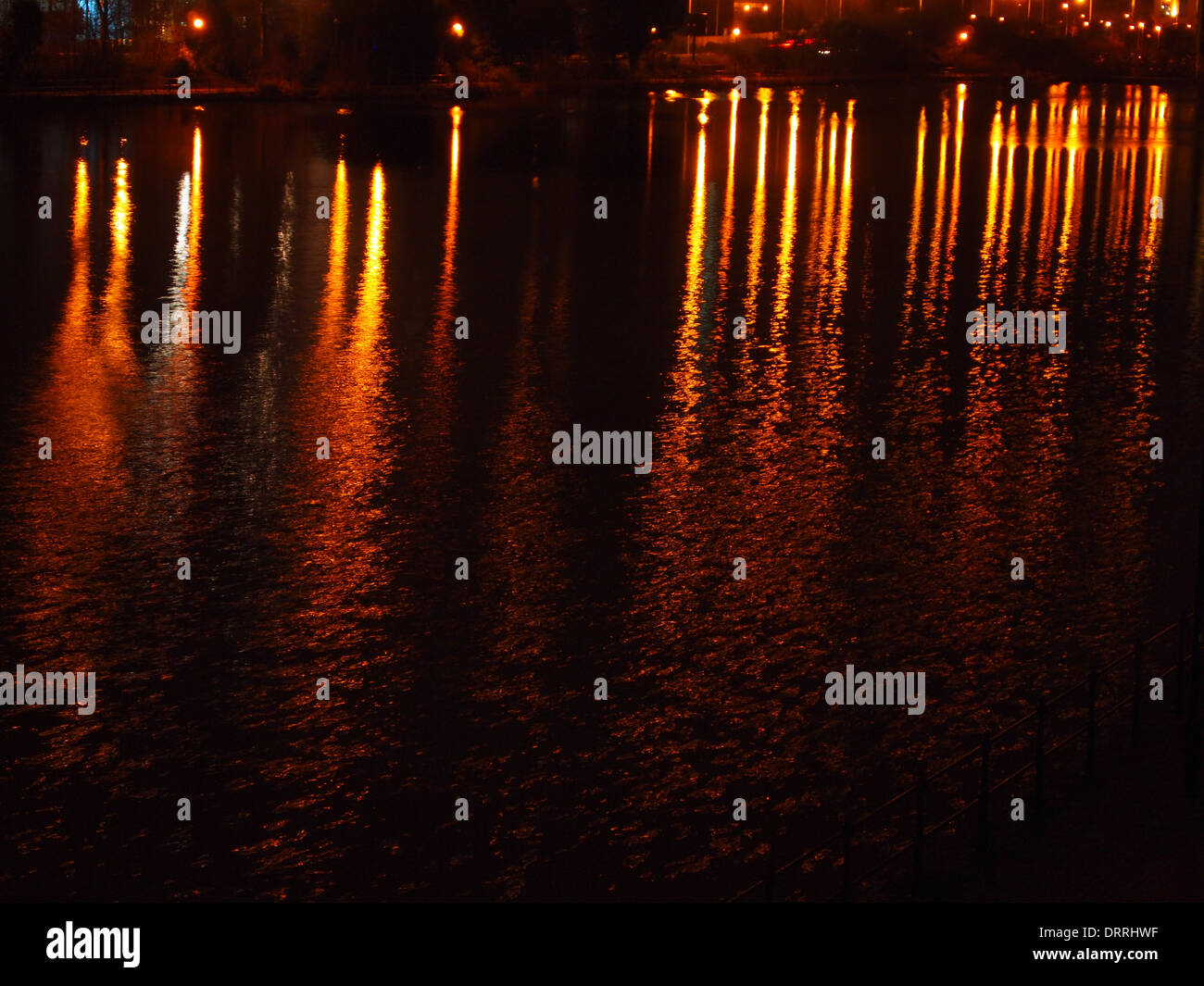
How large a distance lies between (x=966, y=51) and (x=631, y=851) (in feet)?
357

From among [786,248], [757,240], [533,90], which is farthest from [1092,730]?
[533,90]

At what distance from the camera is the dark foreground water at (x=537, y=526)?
11461 millimetres

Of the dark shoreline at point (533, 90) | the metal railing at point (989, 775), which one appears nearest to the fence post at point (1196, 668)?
the metal railing at point (989, 775)

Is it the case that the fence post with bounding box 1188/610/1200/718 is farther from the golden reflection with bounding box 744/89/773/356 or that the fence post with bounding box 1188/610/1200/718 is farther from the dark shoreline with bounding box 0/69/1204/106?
the dark shoreline with bounding box 0/69/1204/106

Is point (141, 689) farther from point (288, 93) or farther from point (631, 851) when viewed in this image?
point (288, 93)

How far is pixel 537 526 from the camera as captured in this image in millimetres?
17203

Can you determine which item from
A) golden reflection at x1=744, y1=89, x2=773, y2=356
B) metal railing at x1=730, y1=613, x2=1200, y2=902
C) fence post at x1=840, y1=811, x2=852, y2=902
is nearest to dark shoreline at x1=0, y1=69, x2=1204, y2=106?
golden reflection at x1=744, y1=89, x2=773, y2=356

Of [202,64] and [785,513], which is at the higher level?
[202,64]

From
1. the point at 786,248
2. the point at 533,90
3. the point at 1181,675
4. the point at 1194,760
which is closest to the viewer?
the point at 1194,760

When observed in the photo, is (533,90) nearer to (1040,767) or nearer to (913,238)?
(913,238)

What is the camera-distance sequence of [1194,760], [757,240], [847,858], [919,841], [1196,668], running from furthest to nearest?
[757,240], [1196,668], [1194,760], [919,841], [847,858]

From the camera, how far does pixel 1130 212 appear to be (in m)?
39.4

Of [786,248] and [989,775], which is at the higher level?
[786,248]
